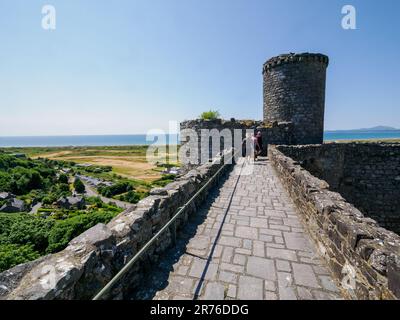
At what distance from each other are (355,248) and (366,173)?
14.1 m

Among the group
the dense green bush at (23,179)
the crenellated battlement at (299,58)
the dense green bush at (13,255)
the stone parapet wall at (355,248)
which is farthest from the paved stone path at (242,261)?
the dense green bush at (23,179)

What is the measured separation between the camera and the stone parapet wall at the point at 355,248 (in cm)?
185

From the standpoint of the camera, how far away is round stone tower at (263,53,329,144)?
50.5 ft

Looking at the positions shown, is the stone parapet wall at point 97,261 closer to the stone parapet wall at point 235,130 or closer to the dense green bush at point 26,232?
the stone parapet wall at point 235,130

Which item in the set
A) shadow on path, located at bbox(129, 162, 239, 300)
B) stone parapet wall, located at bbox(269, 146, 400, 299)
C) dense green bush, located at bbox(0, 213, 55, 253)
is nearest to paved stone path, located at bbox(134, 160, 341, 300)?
shadow on path, located at bbox(129, 162, 239, 300)

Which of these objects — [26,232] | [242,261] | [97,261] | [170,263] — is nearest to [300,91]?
[242,261]

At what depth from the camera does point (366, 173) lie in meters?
13.2

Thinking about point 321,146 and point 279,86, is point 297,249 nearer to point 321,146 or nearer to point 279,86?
point 321,146

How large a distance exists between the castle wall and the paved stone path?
926cm

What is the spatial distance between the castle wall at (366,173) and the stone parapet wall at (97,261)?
11564 millimetres

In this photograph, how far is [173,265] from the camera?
10.0 feet

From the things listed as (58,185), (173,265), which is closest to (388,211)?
(173,265)
